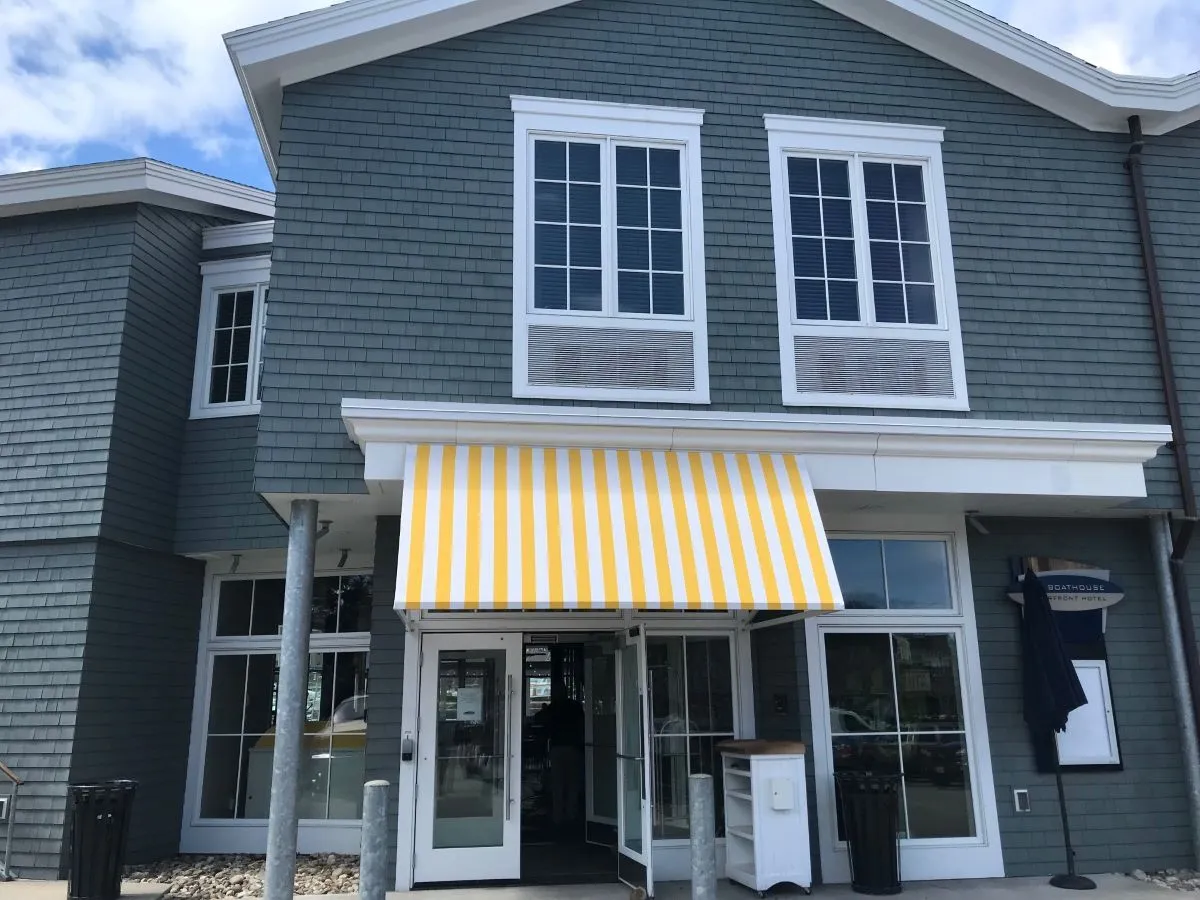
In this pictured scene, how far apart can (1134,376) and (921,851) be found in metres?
5.17

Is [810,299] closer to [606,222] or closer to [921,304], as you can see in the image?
[921,304]

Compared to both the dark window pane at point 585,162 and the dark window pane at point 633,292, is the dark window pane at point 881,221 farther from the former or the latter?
the dark window pane at point 585,162

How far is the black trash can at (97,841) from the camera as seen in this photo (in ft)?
27.0

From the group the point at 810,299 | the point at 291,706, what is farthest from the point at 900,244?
the point at 291,706

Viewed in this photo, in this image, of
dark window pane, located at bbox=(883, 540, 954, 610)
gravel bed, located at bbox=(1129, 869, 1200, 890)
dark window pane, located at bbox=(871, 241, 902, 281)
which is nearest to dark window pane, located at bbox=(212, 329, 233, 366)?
dark window pane, located at bbox=(871, 241, 902, 281)

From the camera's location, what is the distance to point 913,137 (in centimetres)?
991

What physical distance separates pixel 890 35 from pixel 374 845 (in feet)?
30.2

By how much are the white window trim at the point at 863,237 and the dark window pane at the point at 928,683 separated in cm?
244

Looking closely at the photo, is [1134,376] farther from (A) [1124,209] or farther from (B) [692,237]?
(B) [692,237]

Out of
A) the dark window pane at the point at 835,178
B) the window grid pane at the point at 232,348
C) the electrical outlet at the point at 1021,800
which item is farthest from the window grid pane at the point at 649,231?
the electrical outlet at the point at 1021,800

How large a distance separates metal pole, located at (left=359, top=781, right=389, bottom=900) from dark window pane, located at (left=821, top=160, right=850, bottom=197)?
7.01 meters

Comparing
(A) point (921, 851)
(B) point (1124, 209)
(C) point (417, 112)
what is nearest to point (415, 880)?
(A) point (921, 851)

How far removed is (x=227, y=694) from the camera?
11570 mm

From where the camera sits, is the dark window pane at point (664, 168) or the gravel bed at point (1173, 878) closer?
the gravel bed at point (1173, 878)
